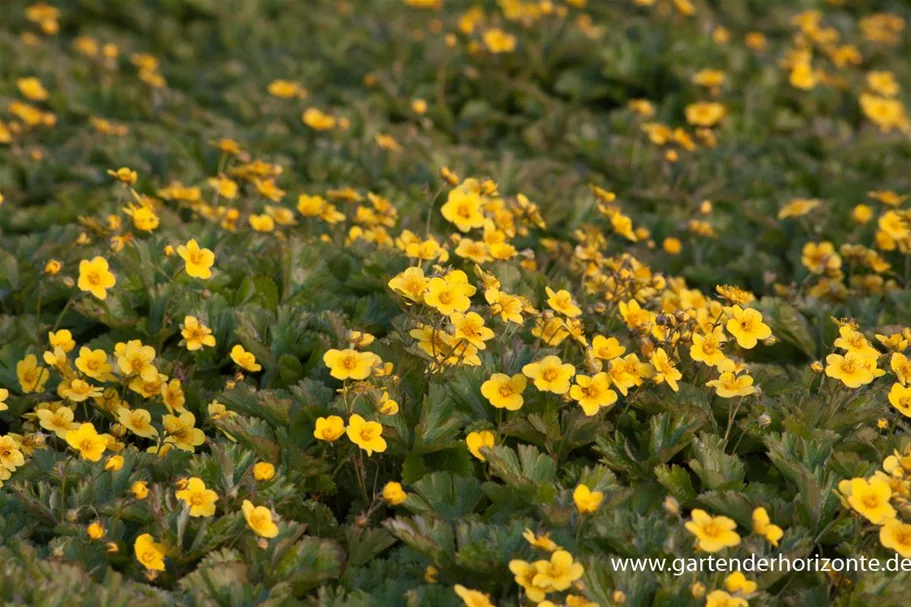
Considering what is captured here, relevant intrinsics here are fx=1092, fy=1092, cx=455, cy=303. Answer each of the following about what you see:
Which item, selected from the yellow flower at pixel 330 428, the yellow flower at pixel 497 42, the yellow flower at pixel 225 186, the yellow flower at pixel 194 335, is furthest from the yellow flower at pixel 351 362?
the yellow flower at pixel 497 42

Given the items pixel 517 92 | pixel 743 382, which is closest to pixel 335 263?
pixel 743 382

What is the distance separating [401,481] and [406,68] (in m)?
3.65

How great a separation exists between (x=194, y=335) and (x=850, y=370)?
1.81m

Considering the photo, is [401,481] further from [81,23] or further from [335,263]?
[81,23]

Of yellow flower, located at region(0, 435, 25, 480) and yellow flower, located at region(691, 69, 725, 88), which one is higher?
yellow flower, located at region(0, 435, 25, 480)

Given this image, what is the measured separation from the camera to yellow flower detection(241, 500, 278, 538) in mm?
2494

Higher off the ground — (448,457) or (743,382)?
(743,382)

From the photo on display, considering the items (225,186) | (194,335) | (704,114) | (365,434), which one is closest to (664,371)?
(365,434)

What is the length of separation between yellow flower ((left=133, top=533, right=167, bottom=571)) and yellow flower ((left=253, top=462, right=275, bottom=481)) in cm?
28

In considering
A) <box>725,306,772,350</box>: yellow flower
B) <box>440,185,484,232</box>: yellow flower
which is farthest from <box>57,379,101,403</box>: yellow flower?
<box>725,306,772,350</box>: yellow flower

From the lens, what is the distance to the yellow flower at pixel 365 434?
2668 millimetres

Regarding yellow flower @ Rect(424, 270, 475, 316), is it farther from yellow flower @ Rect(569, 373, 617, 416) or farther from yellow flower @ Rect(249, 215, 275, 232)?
yellow flower @ Rect(249, 215, 275, 232)

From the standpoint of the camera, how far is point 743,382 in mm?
2807

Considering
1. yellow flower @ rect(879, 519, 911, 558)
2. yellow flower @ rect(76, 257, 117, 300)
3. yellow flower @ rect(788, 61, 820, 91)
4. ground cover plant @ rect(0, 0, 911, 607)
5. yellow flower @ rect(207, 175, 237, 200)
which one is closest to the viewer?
yellow flower @ rect(879, 519, 911, 558)
